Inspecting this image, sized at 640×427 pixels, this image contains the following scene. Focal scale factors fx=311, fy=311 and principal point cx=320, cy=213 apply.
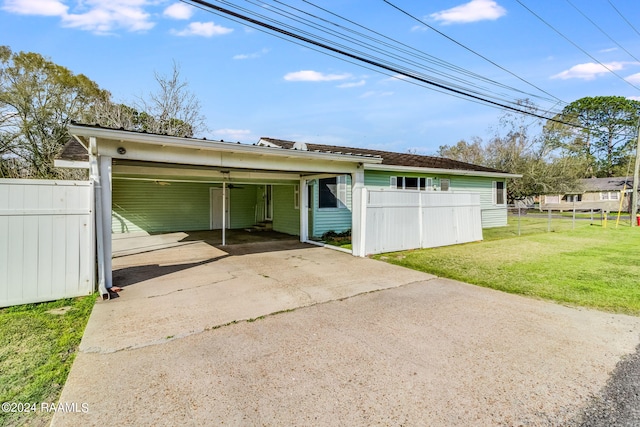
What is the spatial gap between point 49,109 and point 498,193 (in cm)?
2562

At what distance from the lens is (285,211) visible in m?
13.8

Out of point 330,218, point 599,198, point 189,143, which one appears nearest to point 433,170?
point 330,218

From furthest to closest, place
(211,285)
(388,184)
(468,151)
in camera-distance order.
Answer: (468,151), (388,184), (211,285)

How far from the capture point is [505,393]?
2484mm

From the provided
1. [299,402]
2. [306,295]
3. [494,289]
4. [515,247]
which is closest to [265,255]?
[306,295]

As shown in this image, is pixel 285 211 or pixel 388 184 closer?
pixel 388 184

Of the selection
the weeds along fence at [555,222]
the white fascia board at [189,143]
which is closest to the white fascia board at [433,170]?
the weeds along fence at [555,222]

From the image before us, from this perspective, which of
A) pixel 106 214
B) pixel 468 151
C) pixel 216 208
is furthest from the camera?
pixel 468 151

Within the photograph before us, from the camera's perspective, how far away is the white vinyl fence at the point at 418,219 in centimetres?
862

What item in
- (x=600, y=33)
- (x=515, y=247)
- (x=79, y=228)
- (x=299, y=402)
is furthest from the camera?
(x=600, y=33)

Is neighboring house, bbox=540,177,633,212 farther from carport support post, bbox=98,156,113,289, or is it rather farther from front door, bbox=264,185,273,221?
carport support post, bbox=98,156,113,289

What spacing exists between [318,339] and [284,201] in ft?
34.9

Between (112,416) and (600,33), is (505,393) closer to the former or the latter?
(112,416)

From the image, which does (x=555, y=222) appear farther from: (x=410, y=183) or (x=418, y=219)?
(x=418, y=219)
